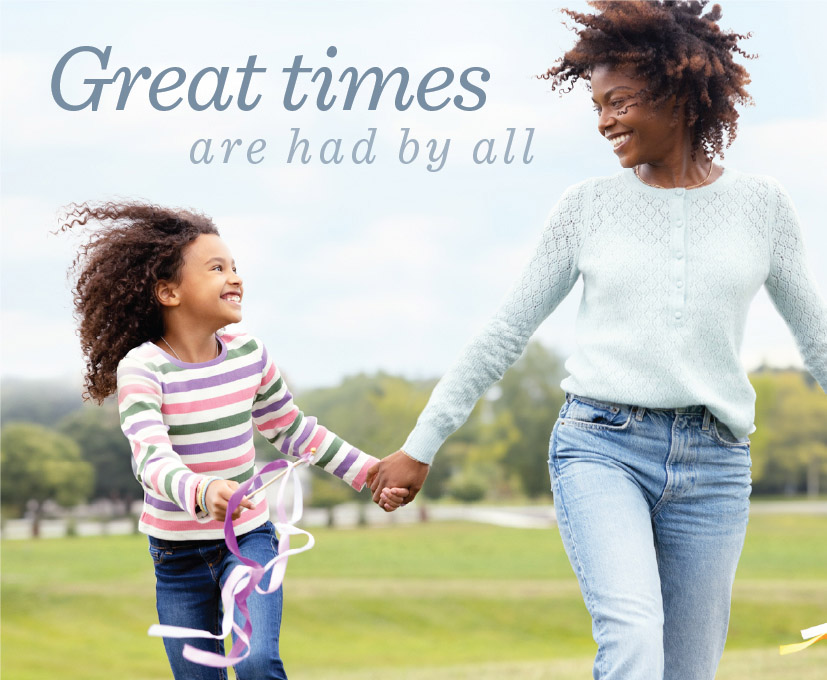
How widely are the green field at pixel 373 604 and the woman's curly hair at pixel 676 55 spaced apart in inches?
552

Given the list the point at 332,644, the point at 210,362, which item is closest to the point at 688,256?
the point at 210,362

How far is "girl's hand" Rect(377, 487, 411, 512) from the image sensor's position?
9.96 ft

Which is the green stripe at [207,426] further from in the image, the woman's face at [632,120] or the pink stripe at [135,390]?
the woman's face at [632,120]

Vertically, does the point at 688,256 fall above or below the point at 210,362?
above

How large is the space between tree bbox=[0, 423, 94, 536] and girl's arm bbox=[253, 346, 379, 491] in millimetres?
15714

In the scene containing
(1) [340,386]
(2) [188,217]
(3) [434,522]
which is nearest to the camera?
(2) [188,217]

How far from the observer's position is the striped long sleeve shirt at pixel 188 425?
275 cm

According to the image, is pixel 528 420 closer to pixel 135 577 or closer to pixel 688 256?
pixel 135 577

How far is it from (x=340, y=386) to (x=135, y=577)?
5.30 meters

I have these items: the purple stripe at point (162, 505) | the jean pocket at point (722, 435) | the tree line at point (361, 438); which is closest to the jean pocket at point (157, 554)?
the purple stripe at point (162, 505)

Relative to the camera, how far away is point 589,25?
2.92 m

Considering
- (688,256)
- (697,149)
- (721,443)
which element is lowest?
(721,443)

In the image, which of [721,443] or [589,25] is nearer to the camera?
[721,443]

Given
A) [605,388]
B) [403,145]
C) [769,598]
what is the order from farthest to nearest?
[769,598], [403,145], [605,388]
